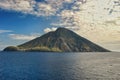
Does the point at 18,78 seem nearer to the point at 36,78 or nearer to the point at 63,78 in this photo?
the point at 36,78

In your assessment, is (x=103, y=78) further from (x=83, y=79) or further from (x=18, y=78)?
(x=18, y=78)

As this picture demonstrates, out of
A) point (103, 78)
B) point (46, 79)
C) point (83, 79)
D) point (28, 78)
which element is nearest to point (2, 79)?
point (28, 78)

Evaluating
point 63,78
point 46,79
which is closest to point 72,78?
point 63,78

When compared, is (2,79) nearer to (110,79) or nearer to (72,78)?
(72,78)

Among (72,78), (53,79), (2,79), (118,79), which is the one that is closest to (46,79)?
(53,79)

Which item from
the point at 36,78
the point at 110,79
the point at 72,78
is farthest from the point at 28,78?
the point at 110,79

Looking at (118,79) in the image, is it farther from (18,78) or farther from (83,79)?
(18,78)
